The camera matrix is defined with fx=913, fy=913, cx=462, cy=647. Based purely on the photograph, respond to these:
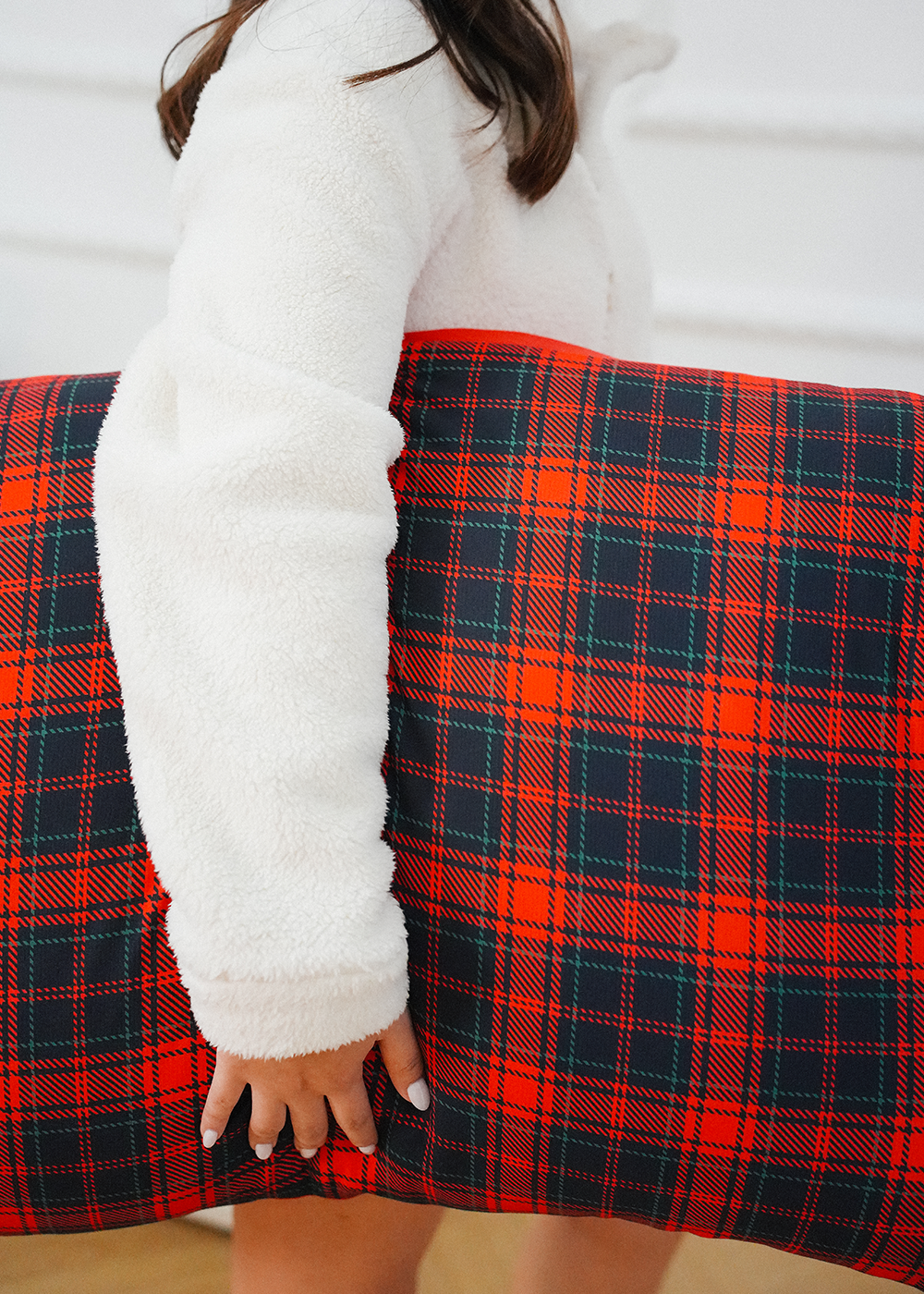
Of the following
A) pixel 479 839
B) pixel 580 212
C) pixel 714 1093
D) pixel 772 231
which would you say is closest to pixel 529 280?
pixel 580 212

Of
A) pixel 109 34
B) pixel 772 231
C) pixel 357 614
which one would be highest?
pixel 109 34

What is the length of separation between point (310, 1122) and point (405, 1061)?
0.19 ft

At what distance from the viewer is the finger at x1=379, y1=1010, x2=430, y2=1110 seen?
477 mm

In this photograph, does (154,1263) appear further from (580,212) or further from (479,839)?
(580,212)

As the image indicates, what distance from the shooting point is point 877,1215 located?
45cm

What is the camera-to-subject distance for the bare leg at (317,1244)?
0.59 metres

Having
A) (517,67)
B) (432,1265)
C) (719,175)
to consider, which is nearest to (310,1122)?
(432,1265)

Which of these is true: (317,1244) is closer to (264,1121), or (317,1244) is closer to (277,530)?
(264,1121)

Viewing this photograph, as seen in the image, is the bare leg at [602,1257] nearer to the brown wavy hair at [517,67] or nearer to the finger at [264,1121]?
the finger at [264,1121]

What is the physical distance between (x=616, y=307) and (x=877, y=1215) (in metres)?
0.58

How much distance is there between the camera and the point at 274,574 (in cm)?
44

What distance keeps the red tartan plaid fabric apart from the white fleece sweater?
4 centimetres

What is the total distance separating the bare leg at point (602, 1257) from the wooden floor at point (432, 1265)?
0.09 metres

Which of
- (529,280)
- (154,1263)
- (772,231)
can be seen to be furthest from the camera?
(772,231)
